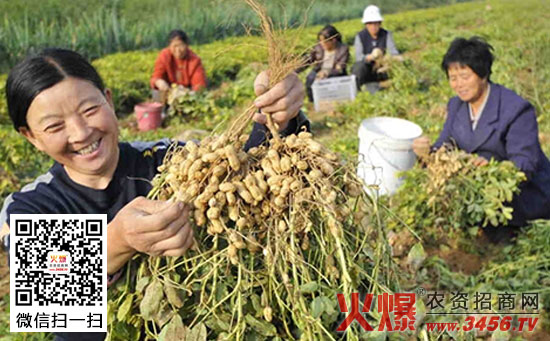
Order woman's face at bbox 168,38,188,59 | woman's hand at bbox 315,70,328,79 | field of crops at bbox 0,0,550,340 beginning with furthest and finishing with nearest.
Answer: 1. woman's hand at bbox 315,70,328,79
2. woman's face at bbox 168,38,188,59
3. field of crops at bbox 0,0,550,340

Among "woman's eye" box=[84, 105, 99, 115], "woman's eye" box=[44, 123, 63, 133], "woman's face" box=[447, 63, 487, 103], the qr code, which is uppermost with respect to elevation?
"woman's eye" box=[84, 105, 99, 115]

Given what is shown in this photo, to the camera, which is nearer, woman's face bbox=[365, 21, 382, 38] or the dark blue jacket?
the dark blue jacket

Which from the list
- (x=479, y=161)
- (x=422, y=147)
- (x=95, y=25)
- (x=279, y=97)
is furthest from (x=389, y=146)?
(x=95, y=25)

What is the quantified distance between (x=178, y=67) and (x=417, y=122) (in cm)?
302

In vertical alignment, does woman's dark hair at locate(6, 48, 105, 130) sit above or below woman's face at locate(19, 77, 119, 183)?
above

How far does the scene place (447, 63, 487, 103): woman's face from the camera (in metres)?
3.09

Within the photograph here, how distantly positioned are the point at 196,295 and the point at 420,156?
254 centimetres

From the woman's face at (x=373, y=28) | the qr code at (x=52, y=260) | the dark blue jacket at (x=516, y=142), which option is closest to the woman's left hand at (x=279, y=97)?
the qr code at (x=52, y=260)

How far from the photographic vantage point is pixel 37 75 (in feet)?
4.60

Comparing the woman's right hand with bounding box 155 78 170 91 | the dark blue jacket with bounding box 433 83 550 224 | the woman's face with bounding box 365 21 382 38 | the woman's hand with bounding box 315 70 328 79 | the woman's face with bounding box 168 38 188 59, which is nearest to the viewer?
the dark blue jacket with bounding box 433 83 550 224

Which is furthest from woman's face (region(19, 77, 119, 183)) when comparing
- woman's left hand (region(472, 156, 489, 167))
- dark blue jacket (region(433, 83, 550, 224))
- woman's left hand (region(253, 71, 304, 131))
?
dark blue jacket (region(433, 83, 550, 224))

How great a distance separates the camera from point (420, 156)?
11.0 feet

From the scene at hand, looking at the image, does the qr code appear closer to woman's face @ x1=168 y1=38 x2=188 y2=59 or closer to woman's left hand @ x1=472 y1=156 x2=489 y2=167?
woman's left hand @ x1=472 y1=156 x2=489 y2=167

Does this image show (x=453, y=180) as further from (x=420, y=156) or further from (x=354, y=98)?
(x=354, y=98)
